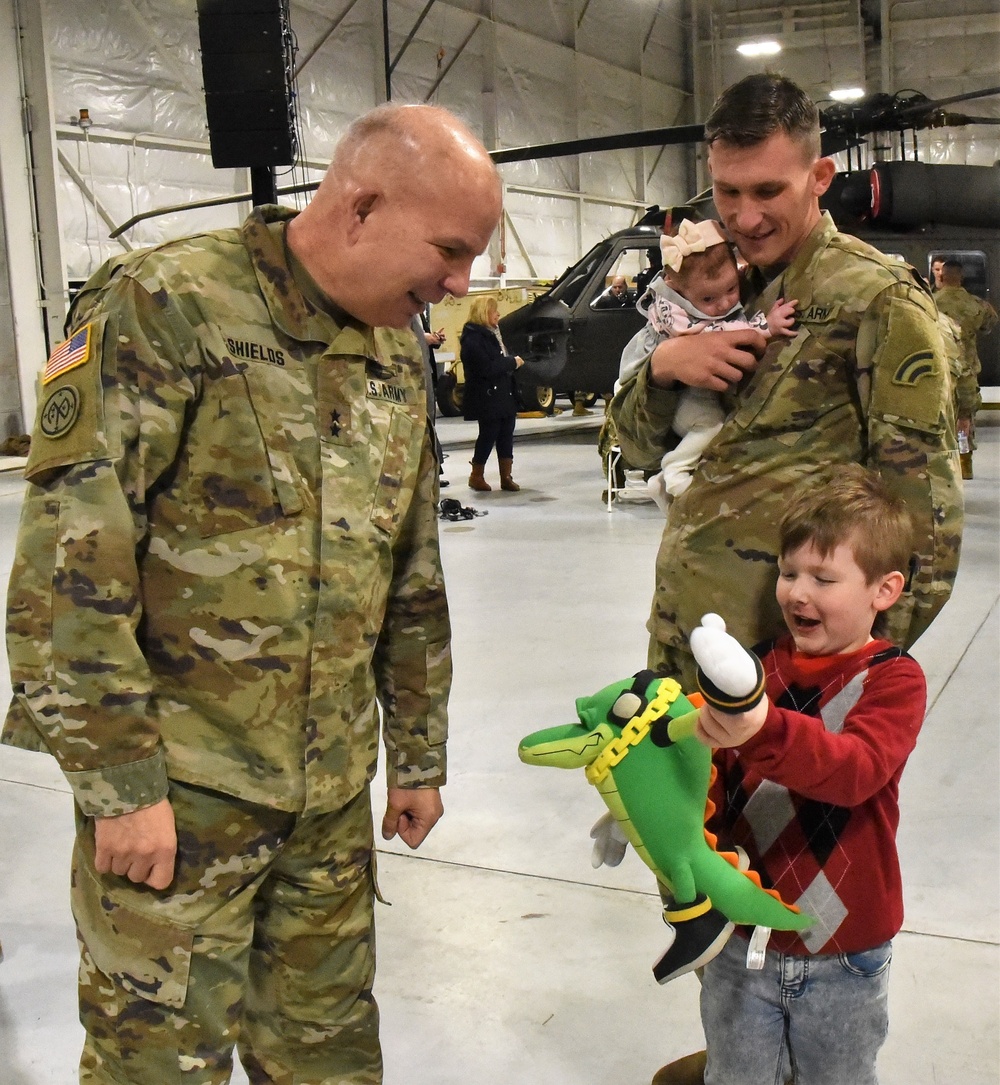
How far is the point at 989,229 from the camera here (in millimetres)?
10953

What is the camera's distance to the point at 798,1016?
1618mm

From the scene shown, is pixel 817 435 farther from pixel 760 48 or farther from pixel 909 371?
pixel 760 48

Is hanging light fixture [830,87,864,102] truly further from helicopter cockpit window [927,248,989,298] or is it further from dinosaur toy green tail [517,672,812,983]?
dinosaur toy green tail [517,672,812,983]

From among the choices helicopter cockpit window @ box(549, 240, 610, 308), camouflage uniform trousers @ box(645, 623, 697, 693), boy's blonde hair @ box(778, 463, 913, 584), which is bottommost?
camouflage uniform trousers @ box(645, 623, 697, 693)

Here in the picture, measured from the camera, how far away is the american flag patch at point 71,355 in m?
1.42

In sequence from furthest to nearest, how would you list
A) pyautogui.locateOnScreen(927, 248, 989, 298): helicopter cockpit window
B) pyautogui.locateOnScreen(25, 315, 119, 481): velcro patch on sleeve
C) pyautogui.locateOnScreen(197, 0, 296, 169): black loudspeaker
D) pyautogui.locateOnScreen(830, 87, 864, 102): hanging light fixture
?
pyautogui.locateOnScreen(830, 87, 864, 102): hanging light fixture → pyautogui.locateOnScreen(927, 248, 989, 298): helicopter cockpit window → pyautogui.locateOnScreen(197, 0, 296, 169): black loudspeaker → pyautogui.locateOnScreen(25, 315, 119, 481): velcro patch on sleeve

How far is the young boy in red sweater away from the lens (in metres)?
1.55

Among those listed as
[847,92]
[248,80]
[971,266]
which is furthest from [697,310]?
[847,92]

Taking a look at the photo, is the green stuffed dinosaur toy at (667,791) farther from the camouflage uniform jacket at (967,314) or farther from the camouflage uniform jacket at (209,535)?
the camouflage uniform jacket at (967,314)

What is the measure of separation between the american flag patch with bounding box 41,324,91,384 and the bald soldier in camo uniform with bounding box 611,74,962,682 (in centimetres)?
91

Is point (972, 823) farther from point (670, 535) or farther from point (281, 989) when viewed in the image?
point (281, 989)

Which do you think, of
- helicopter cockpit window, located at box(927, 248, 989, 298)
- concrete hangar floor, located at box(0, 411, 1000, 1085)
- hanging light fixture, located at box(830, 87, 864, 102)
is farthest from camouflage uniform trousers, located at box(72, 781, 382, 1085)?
hanging light fixture, located at box(830, 87, 864, 102)

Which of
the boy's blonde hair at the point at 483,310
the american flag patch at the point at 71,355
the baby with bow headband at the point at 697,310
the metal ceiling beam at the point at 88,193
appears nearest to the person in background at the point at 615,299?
the boy's blonde hair at the point at 483,310

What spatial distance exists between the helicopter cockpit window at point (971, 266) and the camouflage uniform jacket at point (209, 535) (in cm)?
1031
